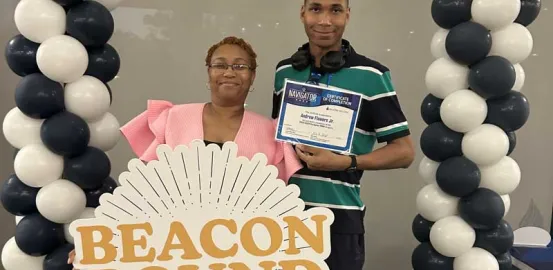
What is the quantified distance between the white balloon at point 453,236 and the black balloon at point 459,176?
0.38 ft

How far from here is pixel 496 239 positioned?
1998mm

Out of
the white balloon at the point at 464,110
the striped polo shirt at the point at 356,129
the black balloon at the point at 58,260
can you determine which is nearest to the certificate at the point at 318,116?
the striped polo shirt at the point at 356,129

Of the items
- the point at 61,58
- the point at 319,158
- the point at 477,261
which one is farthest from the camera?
the point at 477,261

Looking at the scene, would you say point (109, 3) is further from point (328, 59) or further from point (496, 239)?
point (496, 239)

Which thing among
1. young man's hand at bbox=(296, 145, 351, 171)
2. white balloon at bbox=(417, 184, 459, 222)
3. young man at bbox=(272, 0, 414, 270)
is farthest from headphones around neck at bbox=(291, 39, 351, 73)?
white balloon at bbox=(417, 184, 459, 222)

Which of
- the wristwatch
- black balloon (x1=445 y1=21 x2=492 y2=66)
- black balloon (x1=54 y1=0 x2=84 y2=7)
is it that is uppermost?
black balloon (x1=54 y1=0 x2=84 y2=7)

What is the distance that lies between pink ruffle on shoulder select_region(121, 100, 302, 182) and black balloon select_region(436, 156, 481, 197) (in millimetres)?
778

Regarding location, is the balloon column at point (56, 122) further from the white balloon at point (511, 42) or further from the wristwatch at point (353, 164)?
the white balloon at point (511, 42)

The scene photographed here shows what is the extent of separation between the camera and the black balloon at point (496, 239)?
6.57 feet

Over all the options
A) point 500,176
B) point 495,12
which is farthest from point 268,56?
point 500,176

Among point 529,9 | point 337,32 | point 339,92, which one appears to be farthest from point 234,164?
point 529,9

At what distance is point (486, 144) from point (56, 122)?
62.1 inches

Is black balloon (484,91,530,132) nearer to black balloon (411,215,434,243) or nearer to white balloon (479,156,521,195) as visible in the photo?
white balloon (479,156,521,195)

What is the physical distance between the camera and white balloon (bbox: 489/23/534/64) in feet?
6.33
